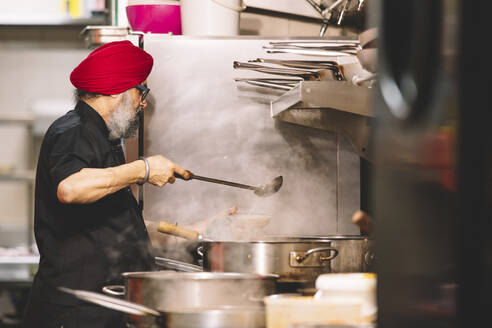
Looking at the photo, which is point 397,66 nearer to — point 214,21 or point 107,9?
point 214,21

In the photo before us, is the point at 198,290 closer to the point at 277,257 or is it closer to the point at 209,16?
the point at 277,257

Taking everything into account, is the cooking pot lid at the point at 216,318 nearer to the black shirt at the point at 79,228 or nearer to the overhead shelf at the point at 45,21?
the black shirt at the point at 79,228

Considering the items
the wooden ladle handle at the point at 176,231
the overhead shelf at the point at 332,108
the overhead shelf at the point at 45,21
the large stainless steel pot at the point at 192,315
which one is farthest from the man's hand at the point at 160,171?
the overhead shelf at the point at 45,21

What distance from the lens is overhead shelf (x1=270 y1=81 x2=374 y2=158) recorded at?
80.9 inches

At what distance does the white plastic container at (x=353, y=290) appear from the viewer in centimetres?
127

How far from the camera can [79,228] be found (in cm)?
244

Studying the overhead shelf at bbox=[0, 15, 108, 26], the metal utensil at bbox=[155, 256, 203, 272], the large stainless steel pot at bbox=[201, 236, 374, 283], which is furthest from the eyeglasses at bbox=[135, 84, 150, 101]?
the overhead shelf at bbox=[0, 15, 108, 26]

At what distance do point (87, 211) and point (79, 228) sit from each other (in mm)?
59

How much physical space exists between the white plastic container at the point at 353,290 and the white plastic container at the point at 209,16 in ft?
5.68

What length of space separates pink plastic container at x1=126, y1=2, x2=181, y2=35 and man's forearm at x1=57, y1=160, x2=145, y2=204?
759 millimetres

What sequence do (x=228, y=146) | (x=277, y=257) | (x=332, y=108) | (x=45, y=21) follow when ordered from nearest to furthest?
(x=277, y=257)
(x=332, y=108)
(x=228, y=146)
(x=45, y=21)

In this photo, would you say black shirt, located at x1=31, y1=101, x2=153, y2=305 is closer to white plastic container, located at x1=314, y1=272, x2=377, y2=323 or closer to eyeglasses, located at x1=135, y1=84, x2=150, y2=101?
eyeglasses, located at x1=135, y1=84, x2=150, y2=101

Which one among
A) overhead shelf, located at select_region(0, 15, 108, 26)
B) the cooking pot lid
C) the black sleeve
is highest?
overhead shelf, located at select_region(0, 15, 108, 26)

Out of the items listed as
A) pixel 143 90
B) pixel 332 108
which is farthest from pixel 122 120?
pixel 332 108
